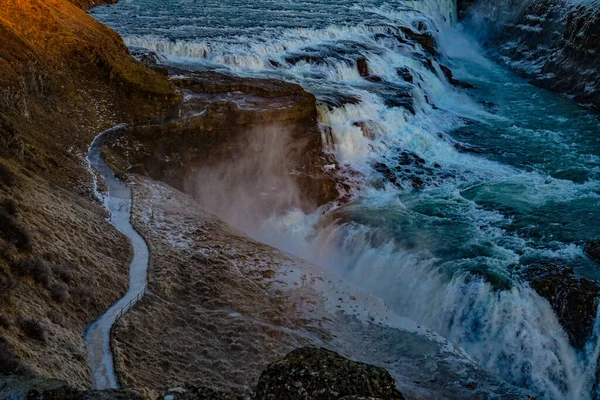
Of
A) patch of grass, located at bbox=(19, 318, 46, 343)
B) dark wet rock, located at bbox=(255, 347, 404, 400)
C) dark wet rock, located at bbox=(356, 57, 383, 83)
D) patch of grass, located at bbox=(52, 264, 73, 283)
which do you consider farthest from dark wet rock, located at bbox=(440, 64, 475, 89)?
dark wet rock, located at bbox=(255, 347, 404, 400)

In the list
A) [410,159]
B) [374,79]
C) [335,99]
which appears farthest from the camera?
[374,79]

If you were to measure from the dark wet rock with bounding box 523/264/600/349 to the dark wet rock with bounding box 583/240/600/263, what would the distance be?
1.56m

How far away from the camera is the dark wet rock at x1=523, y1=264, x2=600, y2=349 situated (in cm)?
1686

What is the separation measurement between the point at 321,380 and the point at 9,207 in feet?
32.1

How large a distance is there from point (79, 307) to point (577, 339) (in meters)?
12.9

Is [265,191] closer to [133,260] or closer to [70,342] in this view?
[133,260]

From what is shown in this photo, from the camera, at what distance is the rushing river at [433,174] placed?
17.8m

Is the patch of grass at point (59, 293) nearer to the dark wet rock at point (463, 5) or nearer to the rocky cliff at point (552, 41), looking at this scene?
the rocky cliff at point (552, 41)

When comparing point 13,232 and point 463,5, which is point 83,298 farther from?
point 463,5

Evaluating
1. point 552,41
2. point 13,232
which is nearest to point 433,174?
point 13,232

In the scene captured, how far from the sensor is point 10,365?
897cm

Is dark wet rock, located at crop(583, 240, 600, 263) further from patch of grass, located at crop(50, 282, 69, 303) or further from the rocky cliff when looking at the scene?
the rocky cliff

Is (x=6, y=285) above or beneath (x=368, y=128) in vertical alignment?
above

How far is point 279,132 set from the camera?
25.8 m
